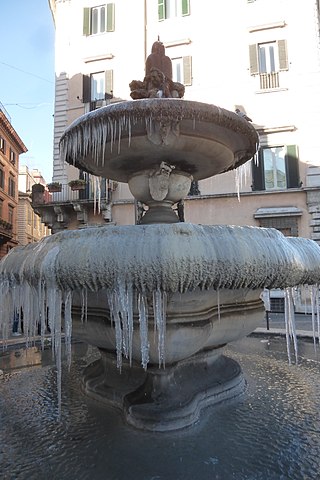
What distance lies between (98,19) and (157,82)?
16784 mm

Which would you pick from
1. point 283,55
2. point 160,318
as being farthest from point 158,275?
point 283,55

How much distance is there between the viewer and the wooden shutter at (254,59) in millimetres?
15539

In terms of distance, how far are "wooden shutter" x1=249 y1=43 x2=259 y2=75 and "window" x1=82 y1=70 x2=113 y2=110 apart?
6226 mm

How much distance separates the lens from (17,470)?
76.9 inches

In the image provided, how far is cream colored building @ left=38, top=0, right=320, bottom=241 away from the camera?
14742 millimetres

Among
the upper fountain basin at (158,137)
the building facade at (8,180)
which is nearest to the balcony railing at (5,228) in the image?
the building facade at (8,180)

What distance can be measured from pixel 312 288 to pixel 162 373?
1830 millimetres

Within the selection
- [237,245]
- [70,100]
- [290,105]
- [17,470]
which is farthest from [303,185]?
[17,470]

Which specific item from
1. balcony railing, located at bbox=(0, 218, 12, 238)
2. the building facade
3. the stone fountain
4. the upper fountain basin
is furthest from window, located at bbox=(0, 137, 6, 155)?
the stone fountain

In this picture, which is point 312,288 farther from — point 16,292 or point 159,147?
point 16,292

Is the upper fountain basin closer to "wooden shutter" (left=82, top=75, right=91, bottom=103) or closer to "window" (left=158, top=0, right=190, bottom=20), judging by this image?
"wooden shutter" (left=82, top=75, right=91, bottom=103)

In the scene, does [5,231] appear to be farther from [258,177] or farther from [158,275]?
[158,275]

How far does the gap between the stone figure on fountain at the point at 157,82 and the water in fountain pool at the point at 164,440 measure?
9.59 feet

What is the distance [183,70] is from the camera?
16.4 meters
